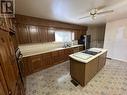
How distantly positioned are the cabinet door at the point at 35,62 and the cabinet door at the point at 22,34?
699 mm

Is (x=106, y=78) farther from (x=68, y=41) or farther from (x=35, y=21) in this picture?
(x=35, y=21)

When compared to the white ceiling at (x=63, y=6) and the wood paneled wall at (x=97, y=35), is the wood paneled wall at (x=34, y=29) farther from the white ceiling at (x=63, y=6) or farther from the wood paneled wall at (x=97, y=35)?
the wood paneled wall at (x=97, y=35)

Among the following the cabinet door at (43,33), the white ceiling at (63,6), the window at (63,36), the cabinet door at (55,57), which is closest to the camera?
the white ceiling at (63,6)

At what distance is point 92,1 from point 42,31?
88.9 inches

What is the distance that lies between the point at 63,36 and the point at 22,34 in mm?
2454

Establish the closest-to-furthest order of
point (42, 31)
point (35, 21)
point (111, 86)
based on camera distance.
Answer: point (111, 86) → point (35, 21) → point (42, 31)

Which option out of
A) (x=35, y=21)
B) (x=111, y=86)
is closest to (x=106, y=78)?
(x=111, y=86)

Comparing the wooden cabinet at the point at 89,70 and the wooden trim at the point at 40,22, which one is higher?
the wooden trim at the point at 40,22

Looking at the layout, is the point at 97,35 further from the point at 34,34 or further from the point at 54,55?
the point at 34,34

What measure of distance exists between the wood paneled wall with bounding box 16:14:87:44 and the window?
42 centimetres

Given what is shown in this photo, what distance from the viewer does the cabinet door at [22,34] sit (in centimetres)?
263

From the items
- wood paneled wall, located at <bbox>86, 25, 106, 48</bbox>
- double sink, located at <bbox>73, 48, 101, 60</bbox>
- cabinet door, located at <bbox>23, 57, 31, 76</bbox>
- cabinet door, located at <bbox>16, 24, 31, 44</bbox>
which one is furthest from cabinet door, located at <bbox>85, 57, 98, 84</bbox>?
wood paneled wall, located at <bbox>86, 25, 106, 48</bbox>

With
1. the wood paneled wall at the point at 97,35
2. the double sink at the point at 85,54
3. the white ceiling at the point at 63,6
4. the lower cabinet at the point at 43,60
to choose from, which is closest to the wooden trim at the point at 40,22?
the white ceiling at the point at 63,6

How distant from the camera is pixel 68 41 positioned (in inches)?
195
